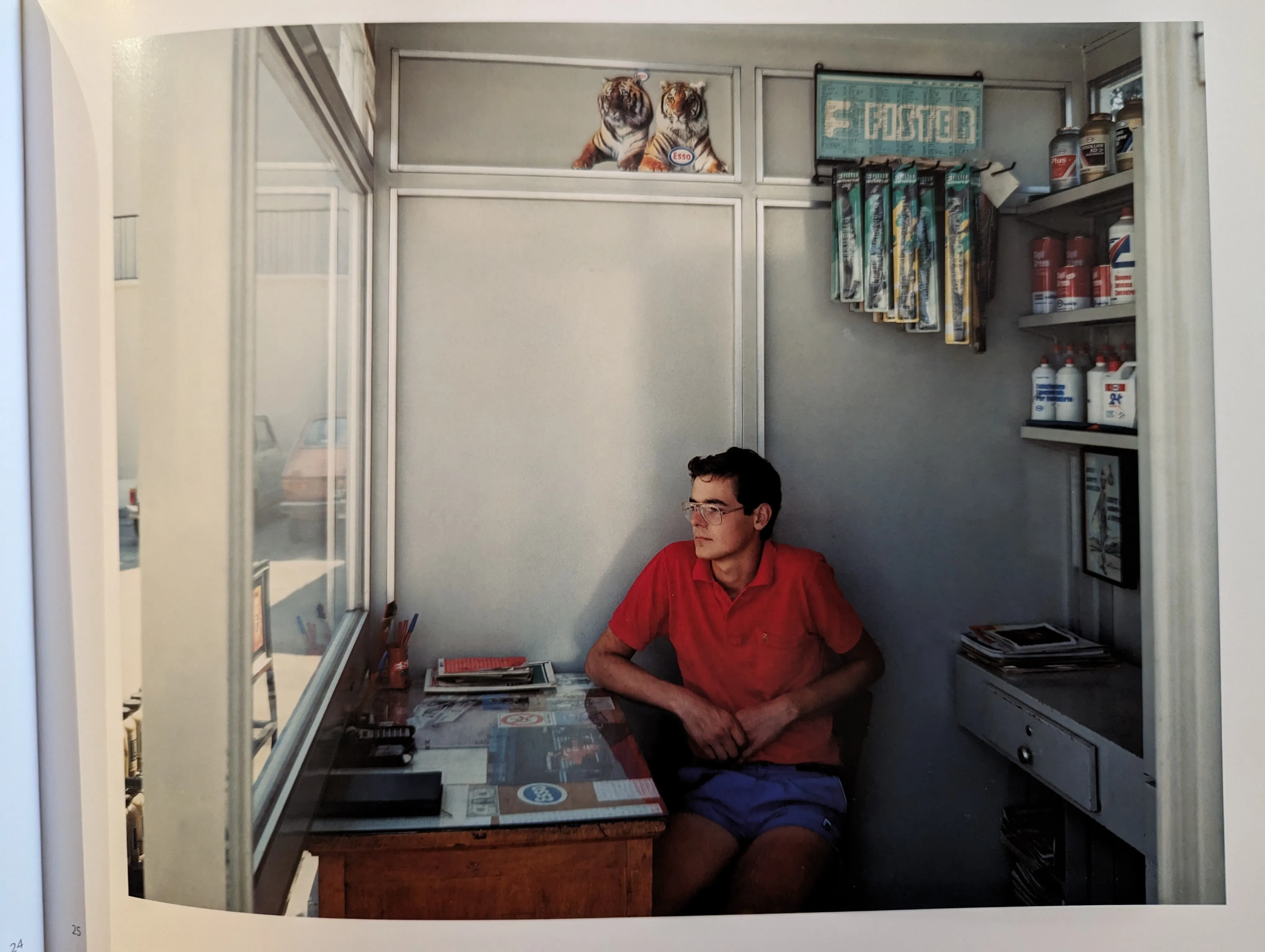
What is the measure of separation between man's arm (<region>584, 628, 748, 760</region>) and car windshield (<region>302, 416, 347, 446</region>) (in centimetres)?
46

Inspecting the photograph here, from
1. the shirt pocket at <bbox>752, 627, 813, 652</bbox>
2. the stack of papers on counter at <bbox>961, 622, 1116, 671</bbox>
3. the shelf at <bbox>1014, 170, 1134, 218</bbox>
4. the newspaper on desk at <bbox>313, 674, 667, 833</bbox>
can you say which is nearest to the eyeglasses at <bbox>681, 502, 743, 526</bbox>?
the shirt pocket at <bbox>752, 627, 813, 652</bbox>

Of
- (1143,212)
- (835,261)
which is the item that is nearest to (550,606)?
(835,261)

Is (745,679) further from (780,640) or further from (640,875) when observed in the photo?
(640,875)

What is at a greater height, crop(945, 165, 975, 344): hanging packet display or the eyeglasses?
crop(945, 165, 975, 344): hanging packet display

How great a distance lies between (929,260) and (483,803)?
97 cm

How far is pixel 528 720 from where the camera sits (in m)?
1.38

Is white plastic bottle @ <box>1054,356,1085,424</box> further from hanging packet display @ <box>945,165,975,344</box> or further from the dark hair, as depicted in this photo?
the dark hair

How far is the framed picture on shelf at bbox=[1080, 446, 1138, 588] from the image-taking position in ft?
4.55

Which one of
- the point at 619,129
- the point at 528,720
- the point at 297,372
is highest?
the point at 619,129

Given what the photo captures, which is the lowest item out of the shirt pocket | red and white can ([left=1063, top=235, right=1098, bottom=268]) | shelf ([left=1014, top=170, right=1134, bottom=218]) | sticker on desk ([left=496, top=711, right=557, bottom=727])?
sticker on desk ([left=496, top=711, right=557, bottom=727])

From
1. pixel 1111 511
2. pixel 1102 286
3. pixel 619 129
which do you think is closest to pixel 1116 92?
pixel 1102 286

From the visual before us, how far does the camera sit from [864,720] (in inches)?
54.7

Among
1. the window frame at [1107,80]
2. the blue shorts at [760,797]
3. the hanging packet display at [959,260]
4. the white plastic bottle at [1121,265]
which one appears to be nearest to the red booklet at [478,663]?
the blue shorts at [760,797]

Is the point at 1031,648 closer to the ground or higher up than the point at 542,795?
higher up
